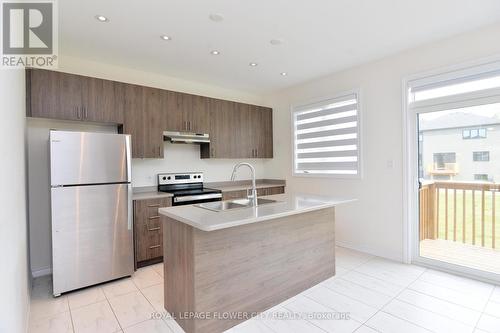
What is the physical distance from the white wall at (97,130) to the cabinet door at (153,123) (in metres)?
0.37

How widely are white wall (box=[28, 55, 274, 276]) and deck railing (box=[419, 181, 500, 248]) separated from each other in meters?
3.13

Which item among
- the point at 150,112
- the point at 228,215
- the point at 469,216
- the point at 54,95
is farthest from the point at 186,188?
the point at 469,216

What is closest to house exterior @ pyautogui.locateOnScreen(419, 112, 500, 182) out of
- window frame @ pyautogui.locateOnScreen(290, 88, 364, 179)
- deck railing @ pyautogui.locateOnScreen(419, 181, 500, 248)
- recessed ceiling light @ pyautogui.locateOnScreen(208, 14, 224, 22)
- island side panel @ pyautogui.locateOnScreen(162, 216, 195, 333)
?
deck railing @ pyautogui.locateOnScreen(419, 181, 500, 248)

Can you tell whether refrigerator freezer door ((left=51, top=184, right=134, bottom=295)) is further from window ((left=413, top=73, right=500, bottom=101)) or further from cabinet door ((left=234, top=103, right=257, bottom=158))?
window ((left=413, top=73, right=500, bottom=101))

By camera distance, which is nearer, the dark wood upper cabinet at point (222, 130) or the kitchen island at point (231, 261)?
the kitchen island at point (231, 261)

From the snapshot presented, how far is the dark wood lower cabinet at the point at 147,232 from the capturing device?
316 centimetres

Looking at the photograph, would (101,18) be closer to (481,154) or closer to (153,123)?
(153,123)

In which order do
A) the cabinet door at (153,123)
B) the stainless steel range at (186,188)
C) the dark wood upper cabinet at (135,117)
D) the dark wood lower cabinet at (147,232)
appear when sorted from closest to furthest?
the dark wood lower cabinet at (147,232) < the dark wood upper cabinet at (135,117) < the cabinet door at (153,123) < the stainless steel range at (186,188)

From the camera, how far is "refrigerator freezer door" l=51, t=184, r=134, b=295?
258 centimetres

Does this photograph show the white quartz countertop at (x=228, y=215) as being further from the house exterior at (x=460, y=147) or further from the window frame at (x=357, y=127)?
the house exterior at (x=460, y=147)

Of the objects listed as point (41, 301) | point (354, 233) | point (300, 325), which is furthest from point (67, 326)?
point (354, 233)

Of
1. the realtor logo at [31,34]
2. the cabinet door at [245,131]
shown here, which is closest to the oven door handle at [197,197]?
the cabinet door at [245,131]

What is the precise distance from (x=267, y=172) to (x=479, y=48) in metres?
3.59

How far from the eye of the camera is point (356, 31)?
8.86 ft
